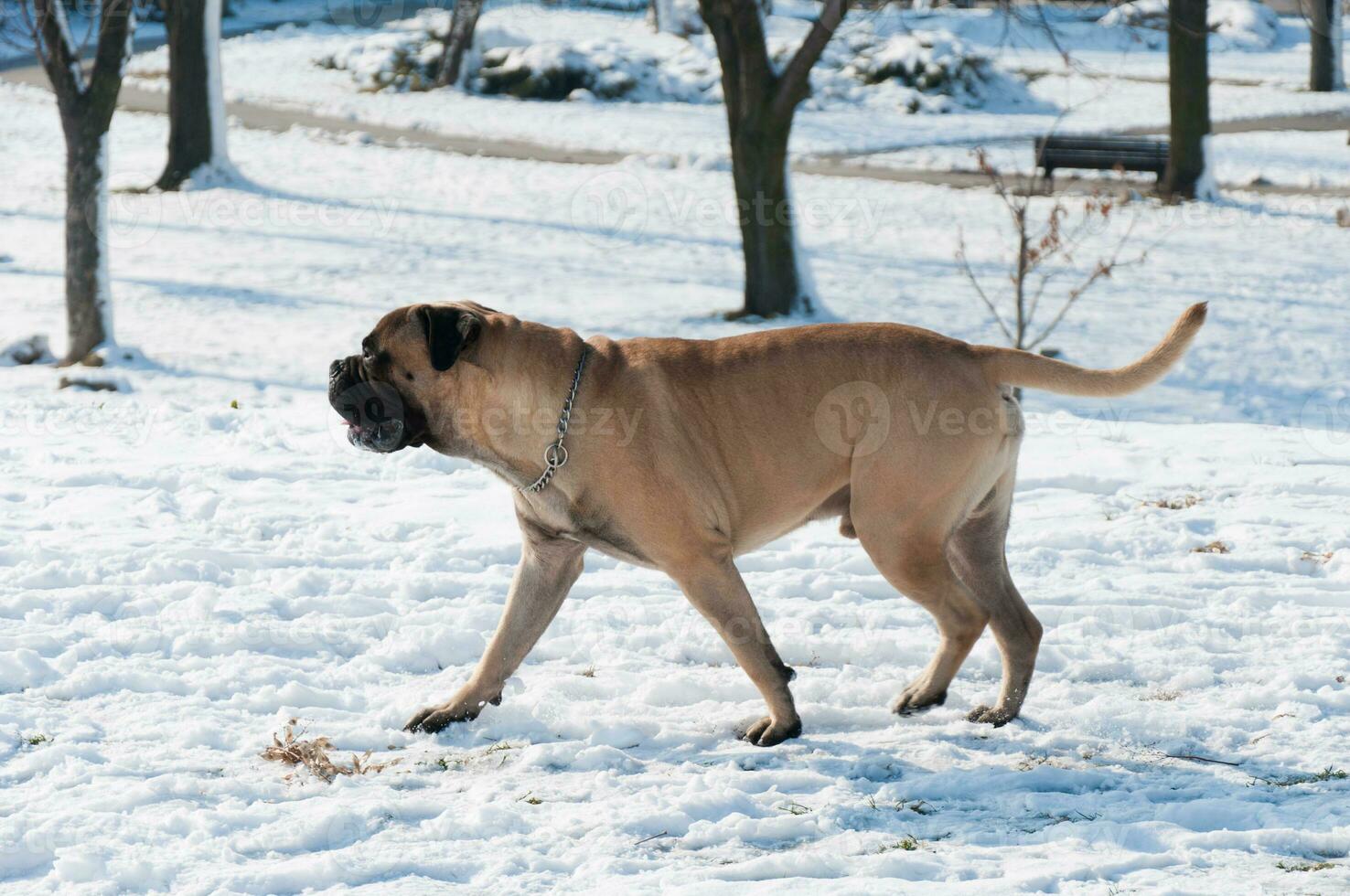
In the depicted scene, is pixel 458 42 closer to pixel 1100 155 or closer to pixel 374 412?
pixel 1100 155

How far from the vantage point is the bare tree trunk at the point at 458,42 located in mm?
28891

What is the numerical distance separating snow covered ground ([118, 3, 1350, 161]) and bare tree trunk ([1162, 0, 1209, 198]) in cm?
100

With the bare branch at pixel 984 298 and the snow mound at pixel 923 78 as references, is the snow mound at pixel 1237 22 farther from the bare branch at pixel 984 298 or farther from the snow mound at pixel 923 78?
the bare branch at pixel 984 298

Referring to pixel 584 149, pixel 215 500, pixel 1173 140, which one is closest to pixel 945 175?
pixel 1173 140

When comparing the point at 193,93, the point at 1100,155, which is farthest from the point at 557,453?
the point at 193,93

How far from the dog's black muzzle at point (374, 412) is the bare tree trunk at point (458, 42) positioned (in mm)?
25181

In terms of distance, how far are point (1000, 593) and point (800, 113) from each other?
2204cm

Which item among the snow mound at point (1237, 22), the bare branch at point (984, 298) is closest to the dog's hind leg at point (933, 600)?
the bare branch at point (984, 298)

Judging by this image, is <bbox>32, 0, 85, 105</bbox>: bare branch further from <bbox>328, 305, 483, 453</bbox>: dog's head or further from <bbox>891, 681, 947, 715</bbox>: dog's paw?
<bbox>891, 681, 947, 715</bbox>: dog's paw

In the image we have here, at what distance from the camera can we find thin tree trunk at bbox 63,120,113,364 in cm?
1227

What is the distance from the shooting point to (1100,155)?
18453 millimetres

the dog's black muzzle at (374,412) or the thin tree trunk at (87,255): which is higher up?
the dog's black muzzle at (374,412)

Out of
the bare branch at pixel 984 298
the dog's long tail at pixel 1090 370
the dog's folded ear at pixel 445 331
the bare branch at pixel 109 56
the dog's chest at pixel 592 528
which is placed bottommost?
the bare branch at pixel 984 298

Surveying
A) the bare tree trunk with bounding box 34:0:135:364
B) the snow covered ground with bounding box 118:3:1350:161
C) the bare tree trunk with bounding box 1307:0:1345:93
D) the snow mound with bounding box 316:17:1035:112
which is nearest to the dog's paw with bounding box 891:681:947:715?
the bare tree trunk with bounding box 34:0:135:364
